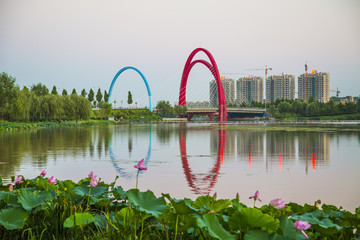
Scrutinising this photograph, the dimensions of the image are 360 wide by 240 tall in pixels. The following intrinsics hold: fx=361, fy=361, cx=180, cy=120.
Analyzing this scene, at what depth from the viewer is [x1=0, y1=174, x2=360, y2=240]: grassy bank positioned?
2.50m

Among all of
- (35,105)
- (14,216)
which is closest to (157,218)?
(14,216)

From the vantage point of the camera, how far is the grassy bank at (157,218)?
250cm

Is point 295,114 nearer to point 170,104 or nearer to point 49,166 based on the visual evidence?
point 170,104

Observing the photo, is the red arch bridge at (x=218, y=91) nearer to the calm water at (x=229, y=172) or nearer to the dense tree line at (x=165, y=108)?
the dense tree line at (x=165, y=108)

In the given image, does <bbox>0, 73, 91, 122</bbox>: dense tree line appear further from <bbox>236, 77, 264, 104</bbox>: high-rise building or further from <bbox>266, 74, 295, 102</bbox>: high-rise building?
<bbox>236, 77, 264, 104</bbox>: high-rise building

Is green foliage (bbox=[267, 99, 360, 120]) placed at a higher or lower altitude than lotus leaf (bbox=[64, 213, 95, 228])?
higher

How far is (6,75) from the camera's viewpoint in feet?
127

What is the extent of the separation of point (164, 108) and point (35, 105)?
45.9 meters

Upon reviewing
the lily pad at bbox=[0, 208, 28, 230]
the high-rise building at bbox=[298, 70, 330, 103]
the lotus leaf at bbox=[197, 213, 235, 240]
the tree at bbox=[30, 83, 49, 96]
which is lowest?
the lily pad at bbox=[0, 208, 28, 230]

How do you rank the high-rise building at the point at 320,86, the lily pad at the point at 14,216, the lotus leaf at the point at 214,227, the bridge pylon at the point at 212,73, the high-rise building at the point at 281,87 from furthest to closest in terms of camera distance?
1. the high-rise building at the point at 281,87
2. the high-rise building at the point at 320,86
3. the bridge pylon at the point at 212,73
4. the lily pad at the point at 14,216
5. the lotus leaf at the point at 214,227

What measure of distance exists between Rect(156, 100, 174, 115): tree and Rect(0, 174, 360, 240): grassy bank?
295ft

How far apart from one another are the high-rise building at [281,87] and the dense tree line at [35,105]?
4968 inches

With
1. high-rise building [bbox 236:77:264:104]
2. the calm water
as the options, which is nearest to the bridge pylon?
the calm water

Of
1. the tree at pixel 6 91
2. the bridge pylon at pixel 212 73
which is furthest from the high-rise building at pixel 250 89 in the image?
the tree at pixel 6 91
